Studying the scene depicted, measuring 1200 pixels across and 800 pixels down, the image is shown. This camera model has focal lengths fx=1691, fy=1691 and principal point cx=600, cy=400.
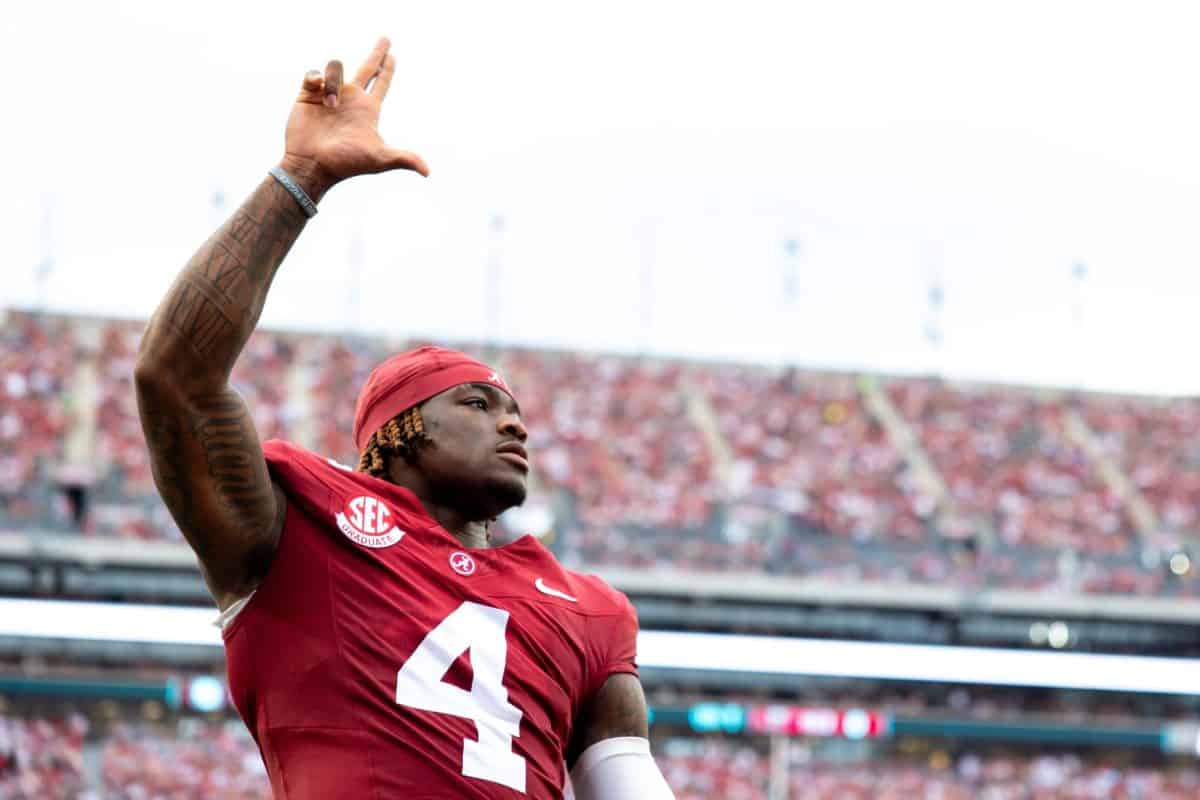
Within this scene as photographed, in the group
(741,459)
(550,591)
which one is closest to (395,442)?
(550,591)

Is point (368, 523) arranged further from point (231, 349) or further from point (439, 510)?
point (231, 349)

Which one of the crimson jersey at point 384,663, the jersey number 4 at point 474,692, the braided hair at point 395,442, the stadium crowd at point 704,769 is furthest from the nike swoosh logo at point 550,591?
the stadium crowd at point 704,769

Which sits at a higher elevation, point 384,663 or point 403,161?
point 403,161

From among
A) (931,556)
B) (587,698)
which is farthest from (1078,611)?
(587,698)

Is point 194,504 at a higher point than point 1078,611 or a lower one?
higher

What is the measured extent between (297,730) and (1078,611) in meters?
26.2

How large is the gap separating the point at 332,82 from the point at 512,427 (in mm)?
775

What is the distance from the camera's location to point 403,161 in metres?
2.86

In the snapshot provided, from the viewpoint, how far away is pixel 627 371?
3288 centimetres

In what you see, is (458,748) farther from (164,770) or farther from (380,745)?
(164,770)

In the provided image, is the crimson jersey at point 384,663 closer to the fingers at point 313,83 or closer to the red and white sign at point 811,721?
the fingers at point 313,83

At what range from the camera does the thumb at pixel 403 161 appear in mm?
2854

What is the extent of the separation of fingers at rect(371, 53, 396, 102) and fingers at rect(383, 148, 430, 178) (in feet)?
0.54

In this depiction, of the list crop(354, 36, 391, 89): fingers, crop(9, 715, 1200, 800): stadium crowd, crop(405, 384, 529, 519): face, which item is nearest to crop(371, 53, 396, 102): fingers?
crop(354, 36, 391, 89): fingers
